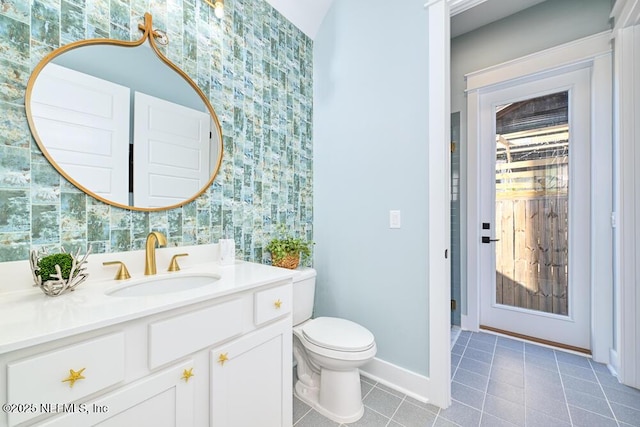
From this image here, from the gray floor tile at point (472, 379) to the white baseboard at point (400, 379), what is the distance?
35 centimetres

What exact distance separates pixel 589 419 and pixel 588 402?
177 mm

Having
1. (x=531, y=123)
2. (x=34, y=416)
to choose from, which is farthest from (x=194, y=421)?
(x=531, y=123)

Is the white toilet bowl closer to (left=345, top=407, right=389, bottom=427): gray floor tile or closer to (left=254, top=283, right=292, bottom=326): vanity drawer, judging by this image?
(left=345, top=407, right=389, bottom=427): gray floor tile

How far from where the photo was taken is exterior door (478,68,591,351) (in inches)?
82.3

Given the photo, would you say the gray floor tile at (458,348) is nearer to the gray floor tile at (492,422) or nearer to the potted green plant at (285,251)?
the gray floor tile at (492,422)

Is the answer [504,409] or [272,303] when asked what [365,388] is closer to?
[504,409]

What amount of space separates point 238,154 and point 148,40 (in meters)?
0.67

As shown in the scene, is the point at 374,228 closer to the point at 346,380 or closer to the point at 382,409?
the point at 346,380

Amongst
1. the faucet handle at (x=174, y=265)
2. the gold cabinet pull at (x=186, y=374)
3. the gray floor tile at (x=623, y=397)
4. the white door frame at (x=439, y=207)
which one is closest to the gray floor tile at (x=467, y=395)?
the white door frame at (x=439, y=207)

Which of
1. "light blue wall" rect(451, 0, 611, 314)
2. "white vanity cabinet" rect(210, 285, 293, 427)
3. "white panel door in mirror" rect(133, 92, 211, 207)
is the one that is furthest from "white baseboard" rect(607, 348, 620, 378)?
"white panel door in mirror" rect(133, 92, 211, 207)

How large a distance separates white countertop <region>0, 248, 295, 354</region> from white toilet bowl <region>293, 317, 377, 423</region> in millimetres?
547

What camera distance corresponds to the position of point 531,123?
2.32 metres

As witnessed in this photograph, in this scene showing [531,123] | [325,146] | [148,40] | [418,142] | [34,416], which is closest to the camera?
[34,416]

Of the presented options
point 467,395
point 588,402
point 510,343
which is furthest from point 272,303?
point 510,343
